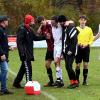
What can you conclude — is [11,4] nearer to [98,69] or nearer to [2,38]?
[98,69]

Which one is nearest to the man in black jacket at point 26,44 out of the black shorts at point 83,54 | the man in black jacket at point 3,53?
the man in black jacket at point 3,53

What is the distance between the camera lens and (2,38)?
43.3ft

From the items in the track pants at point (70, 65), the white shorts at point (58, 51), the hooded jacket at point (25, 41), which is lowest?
the track pants at point (70, 65)

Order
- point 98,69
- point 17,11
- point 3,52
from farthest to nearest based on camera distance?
point 17,11, point 98,69, point 3,52

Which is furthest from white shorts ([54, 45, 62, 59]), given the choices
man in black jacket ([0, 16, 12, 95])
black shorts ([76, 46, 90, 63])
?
man in black jacket ([0, 16, 12, 95])

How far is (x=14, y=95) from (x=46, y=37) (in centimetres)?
241

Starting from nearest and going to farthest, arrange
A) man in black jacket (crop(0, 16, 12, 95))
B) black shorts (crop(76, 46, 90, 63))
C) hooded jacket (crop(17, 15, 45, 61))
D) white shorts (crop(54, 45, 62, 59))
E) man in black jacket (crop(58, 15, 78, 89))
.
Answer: man in black jacket (crop(0, 16, 12, 95)) < hooded jacket (crop(17, 15, 45, 61)) < man in black jacket (crop(58, 15, 78, 89)) < white shorts (crop(54, 45, 62, 59)) < black shorts (crop(76, 46, 90, 63))

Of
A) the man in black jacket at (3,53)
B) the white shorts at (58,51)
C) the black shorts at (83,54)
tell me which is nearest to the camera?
the man in black jacket at (3,53)

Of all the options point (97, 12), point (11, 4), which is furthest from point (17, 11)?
point (97, 12)

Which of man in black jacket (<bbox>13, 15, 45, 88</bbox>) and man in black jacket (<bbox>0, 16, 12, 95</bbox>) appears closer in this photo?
man in black jacket (<bbox>0, 16, 12, 95</bbox>)

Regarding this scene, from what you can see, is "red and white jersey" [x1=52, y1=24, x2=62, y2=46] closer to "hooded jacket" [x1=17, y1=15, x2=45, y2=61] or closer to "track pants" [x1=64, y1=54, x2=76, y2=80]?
"track pants" [x1=64, y1=54, x2=76, y2=80]

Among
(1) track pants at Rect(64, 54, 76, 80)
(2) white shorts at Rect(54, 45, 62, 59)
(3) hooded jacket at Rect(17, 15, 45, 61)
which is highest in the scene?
(3) hooded jacket at Rect(17, 15, 45, 61)

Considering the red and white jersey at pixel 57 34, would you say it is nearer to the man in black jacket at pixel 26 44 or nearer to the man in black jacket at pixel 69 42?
the man in black jacket at pixel 69 42

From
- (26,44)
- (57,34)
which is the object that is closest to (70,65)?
(57,34)
